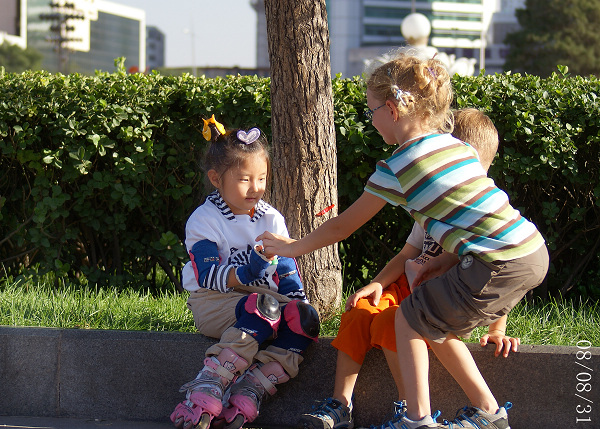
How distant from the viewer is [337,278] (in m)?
3.72

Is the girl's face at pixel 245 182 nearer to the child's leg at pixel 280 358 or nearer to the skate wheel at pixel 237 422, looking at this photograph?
the child's leg at pixel 280 358

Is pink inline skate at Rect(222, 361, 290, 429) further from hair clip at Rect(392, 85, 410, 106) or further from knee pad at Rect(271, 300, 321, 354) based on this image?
hair clip at Rect(392, 85, 410, 106)

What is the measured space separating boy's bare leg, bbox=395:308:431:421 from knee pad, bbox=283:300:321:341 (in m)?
0.43

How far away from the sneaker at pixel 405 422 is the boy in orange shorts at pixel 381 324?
4.6 inches

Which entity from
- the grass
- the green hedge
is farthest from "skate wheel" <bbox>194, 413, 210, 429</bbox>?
the green hedge

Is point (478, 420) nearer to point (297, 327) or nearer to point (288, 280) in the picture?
point (297, 327)

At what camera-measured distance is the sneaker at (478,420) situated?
2637 millimetres

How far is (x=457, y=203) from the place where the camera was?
2.60 m

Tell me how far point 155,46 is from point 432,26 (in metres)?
82.5

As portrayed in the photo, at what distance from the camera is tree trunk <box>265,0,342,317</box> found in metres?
3.61

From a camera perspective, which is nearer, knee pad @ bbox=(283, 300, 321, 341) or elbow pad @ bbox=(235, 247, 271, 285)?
elbow pad @ bbox=(235, 247, 271, 285)

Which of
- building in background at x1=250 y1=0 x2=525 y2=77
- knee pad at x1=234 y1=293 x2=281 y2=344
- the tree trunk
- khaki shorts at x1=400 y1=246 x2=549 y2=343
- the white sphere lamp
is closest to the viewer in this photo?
khaki shorts at x1=400 y1=246 x2=549 y2=343

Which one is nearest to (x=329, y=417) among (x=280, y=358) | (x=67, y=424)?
(x=280, y=358)

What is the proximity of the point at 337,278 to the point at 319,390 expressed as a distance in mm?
741
